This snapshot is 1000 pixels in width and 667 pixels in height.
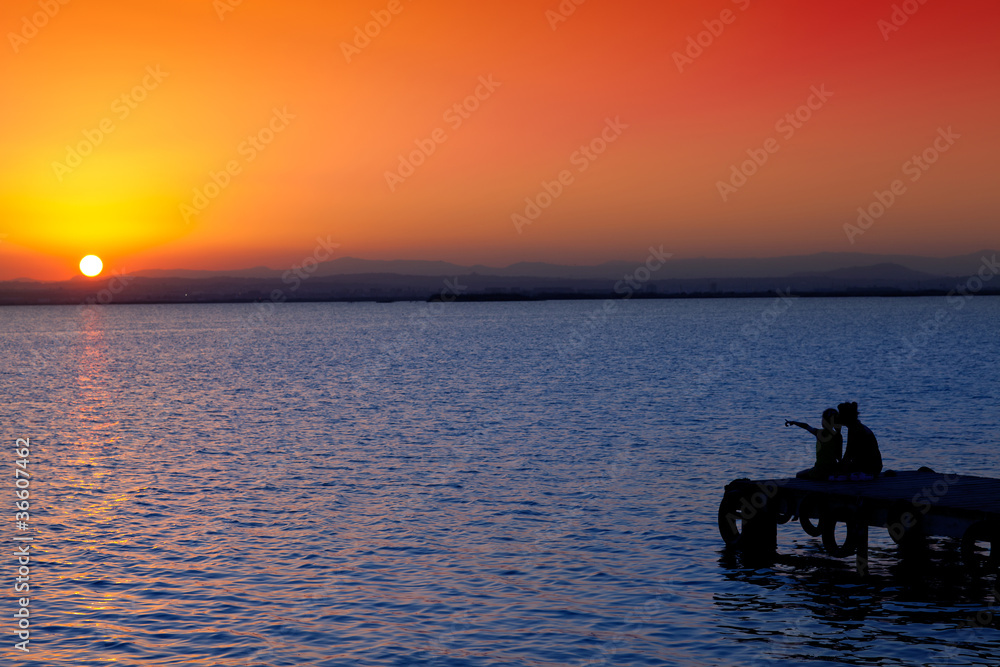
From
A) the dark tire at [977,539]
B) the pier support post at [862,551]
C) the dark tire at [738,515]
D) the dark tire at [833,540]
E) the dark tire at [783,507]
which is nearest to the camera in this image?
the dark tire at [977,539]

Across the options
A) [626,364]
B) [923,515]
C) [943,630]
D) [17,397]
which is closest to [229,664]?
[943,630]

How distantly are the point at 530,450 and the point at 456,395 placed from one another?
84.1 ft

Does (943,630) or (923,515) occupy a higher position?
(923,515)

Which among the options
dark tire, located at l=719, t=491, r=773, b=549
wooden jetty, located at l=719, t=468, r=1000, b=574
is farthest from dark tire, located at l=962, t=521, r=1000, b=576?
dark tire, located at l=719, t=491, r=773, b=549

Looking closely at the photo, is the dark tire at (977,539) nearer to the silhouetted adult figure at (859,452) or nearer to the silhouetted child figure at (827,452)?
the silhouetted adult figure at (859,452)

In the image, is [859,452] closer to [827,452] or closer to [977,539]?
[827,452]

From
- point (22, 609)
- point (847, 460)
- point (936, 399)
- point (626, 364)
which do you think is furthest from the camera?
point (626, 364)

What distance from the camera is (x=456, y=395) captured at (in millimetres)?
63031

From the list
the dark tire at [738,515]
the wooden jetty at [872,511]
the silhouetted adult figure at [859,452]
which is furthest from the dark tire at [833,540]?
the silhouetted adult figure at [859,452]

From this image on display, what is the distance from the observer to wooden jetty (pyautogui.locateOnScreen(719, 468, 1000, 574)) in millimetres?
18406

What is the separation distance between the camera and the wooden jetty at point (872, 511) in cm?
1841

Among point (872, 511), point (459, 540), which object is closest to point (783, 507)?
point (872, 511)

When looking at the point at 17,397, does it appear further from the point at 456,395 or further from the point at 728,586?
the point at 728,586

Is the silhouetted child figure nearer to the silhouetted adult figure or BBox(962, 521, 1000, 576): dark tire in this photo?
the silhouetted adult figure
